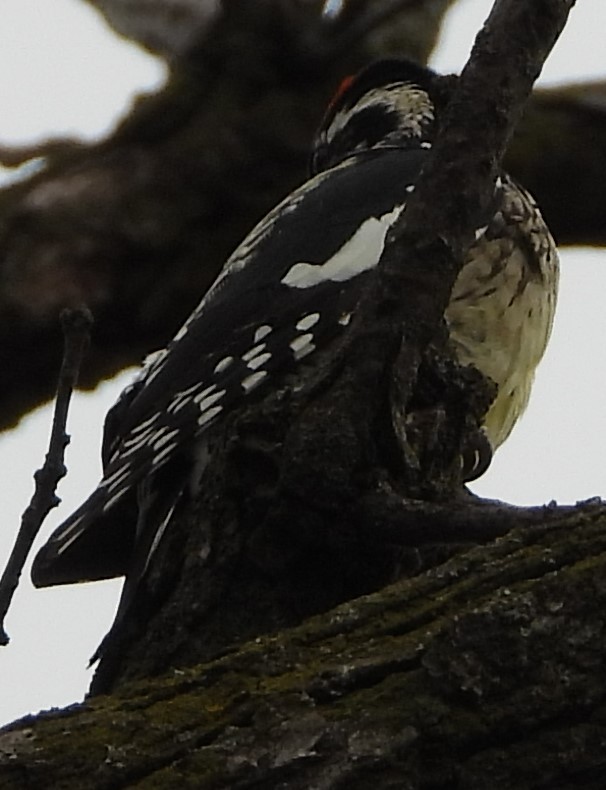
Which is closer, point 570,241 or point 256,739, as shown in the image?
point 256,739

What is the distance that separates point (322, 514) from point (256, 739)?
1.67 ft

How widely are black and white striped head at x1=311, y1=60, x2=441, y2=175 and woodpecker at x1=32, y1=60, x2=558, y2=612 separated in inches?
5.2

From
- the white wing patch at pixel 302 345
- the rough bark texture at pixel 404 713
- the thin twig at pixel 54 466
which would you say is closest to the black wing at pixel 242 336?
the white wing patch at pixel 302 345

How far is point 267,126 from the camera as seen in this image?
9.75 feet

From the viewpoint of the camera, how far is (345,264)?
8.58 feet

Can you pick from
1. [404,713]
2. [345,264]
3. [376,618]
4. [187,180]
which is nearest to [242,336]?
[345,264]

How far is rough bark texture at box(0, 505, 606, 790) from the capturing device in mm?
1079

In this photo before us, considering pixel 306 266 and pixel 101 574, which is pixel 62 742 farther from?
pixel 306 266

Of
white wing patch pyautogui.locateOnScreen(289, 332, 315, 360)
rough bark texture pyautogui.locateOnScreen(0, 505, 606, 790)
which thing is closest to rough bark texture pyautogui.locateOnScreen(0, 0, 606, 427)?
white wing patch pyautogui.locateOnScreen(289, 332, 315, 360)

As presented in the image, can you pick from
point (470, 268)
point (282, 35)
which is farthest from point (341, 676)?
point (282, 35)

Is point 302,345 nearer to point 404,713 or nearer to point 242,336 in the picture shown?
point 242,336

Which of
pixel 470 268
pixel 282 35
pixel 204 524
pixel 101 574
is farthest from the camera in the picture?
pixel 282 35

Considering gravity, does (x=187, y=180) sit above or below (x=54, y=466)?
above

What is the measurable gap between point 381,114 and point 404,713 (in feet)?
9.59
